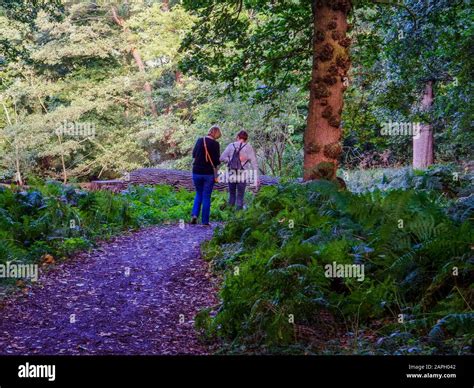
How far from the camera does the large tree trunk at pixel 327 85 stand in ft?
28.1

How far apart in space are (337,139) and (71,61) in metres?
23.6

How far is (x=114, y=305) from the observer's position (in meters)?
6.07

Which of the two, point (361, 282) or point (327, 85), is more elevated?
point (327, 85)

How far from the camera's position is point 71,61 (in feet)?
96.2

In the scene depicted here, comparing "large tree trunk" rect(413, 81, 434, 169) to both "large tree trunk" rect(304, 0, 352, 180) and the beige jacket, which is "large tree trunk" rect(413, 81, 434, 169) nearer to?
the beige jacket

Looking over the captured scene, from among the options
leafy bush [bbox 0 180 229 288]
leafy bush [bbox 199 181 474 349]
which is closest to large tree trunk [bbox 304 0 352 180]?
leafy bush [bbox 199 181 474 349]

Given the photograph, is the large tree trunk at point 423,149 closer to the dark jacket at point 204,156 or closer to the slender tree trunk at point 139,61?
the dark jacket at point 204,156

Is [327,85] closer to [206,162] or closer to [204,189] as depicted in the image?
[206,162]

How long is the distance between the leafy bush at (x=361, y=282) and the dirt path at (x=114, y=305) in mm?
553

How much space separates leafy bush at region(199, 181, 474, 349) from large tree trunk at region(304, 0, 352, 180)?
2.33 meters

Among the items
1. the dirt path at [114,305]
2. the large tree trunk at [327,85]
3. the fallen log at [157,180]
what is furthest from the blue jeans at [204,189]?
the fallen log at [157,180]

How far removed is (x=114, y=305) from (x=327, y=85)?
15.7ft

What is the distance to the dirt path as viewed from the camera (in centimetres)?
488

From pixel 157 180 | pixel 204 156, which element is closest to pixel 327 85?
pixel 204 156
